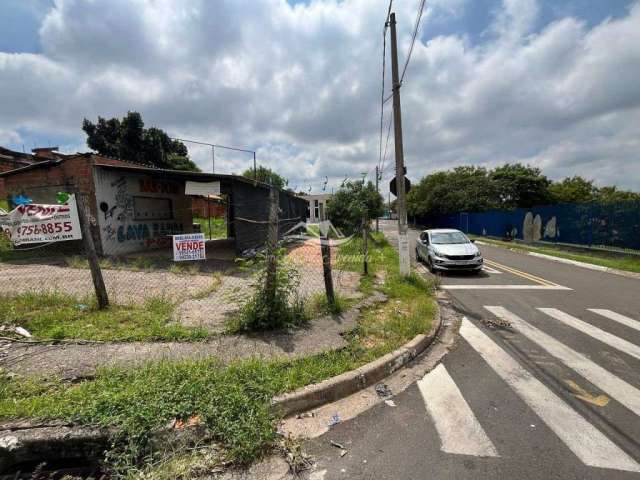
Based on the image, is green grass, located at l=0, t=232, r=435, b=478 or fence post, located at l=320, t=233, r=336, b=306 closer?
green grass, located at l=0, t=232, r=435, b=478

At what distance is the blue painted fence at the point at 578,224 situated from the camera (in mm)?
12719

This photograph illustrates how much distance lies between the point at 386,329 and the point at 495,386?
166 centimetres

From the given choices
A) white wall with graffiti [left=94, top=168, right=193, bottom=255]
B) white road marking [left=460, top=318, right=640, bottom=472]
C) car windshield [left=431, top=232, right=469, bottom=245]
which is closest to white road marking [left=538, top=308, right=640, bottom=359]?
white road marking [left=460, top=318, right=640, bottom=472]

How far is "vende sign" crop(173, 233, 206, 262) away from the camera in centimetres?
633

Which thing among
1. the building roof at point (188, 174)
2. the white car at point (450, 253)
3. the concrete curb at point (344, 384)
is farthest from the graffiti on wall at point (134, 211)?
the concrete curb at point (344, 384)

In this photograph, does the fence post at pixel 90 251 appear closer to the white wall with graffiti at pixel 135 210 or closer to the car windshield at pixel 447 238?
the white wall with graffiti at pixel 135 210

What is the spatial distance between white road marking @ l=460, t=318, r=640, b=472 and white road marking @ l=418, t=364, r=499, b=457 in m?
0.65

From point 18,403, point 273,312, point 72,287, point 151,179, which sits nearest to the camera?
point 18,403

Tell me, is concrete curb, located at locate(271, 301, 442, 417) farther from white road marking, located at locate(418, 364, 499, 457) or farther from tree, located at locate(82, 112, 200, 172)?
tree, located at locate(82, 112, 200, 172)

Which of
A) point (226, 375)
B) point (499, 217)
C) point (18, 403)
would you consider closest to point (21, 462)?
point (18, 403)

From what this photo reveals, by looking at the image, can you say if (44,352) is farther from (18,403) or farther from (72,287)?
(72,287)

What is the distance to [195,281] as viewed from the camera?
25.8 feet

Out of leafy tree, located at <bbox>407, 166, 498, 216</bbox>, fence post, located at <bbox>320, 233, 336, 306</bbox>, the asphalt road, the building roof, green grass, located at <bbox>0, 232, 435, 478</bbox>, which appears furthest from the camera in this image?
leafy tree, located at <bbox>407, 166, 498, 216</bbox>

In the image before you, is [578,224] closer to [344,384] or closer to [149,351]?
[344,384]
